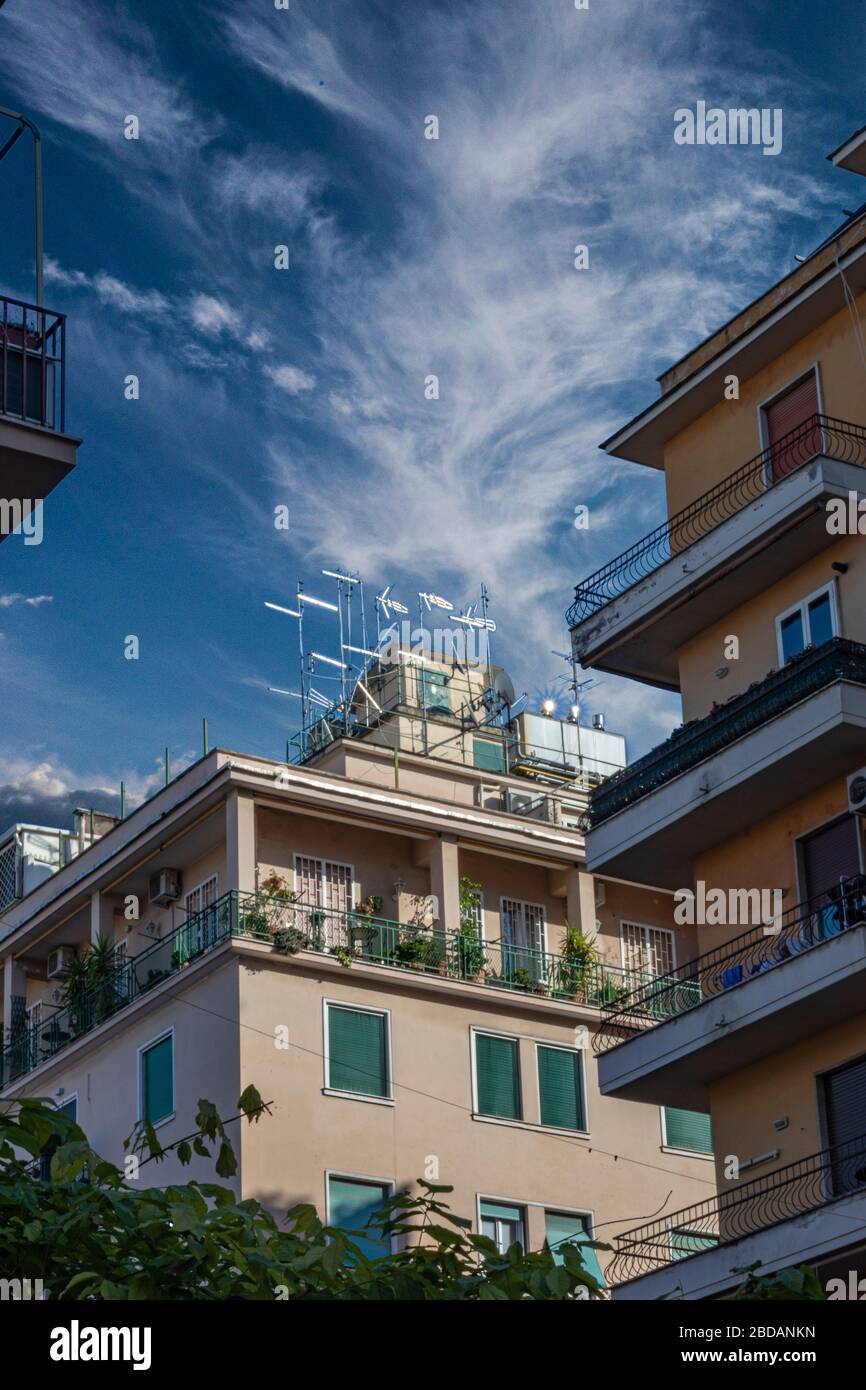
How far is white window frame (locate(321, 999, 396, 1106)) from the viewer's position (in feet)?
121

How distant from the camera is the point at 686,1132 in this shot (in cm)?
4094

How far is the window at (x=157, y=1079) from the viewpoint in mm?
37750

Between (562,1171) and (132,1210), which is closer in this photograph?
(132,1210)

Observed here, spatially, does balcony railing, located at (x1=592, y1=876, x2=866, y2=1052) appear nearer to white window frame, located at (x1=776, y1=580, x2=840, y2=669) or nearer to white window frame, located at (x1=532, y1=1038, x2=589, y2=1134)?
white window frame, located at (x1=776, y1=580, x2=840, y2=669)

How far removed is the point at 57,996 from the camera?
44062mm

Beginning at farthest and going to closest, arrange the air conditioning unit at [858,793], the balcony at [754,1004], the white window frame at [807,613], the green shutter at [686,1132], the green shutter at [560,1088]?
the green shutter at [686,1132], the green shutter at [560,1088], the white window frame at [807,613], the air conditioning unit at [858,793], the balcony at [754,1004]

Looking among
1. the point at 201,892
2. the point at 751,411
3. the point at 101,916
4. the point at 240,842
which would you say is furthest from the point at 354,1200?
the point at 751,411

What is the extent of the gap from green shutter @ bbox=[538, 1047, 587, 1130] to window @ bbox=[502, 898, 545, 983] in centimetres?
153

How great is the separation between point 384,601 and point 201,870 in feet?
36.1

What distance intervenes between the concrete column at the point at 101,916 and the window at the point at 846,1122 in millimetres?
18133

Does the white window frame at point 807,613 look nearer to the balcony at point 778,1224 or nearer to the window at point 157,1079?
the balcony at point 778,1224

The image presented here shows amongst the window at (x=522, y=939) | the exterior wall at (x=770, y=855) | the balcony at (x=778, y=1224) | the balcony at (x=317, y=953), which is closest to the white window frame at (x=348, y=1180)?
the balcony at (x=317, y=953)
